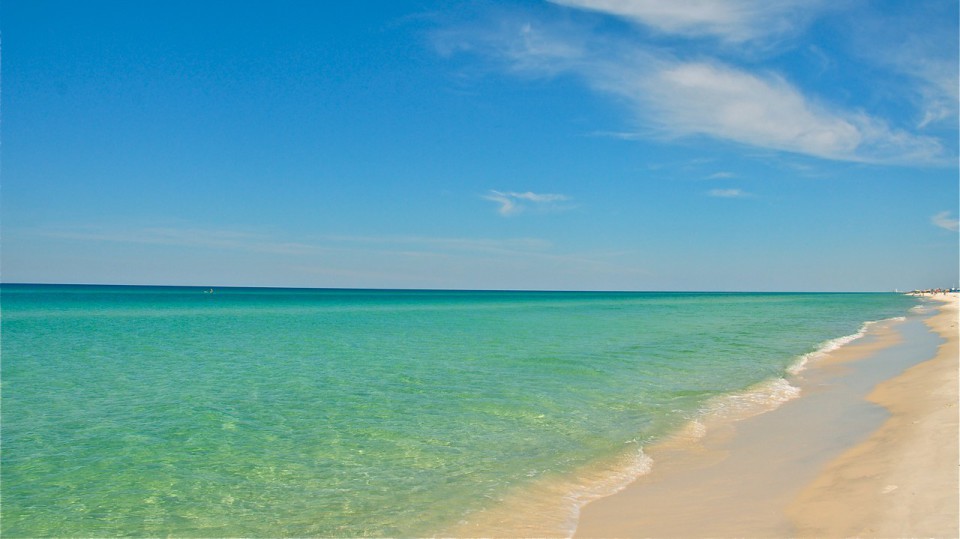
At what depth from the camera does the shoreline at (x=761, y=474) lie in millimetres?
7057

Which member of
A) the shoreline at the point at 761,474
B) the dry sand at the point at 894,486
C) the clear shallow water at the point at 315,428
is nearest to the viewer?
the dry sand at the point at 894,486

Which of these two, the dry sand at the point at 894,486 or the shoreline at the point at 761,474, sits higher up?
the dry sand at the point at 894,486

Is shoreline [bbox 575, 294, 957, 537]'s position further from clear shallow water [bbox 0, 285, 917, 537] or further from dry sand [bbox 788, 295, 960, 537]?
clear shallow water [bbox 0, 285, 917, 537]

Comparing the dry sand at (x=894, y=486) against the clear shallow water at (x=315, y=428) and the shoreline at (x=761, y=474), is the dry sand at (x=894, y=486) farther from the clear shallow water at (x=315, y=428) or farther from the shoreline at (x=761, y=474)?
the clear shallow water at (x=315, y=428)

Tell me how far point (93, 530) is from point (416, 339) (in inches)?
977

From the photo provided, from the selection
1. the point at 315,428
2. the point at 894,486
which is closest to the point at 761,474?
the point at 894,486

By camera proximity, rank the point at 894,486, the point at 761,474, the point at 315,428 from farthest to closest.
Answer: the point at 315,428, the point at 761,474, the point at 894,486

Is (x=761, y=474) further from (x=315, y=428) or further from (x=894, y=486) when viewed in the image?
(x=315, y=428)

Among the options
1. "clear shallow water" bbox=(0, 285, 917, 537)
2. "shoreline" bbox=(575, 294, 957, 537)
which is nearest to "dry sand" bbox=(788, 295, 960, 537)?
"shoreline" bbox=(575, 294, 957, 537)

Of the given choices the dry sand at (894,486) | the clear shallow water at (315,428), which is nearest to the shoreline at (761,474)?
the dry sand at (894,486)

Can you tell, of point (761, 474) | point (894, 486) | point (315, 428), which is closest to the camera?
point (894, 486)

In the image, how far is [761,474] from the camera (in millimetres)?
9125

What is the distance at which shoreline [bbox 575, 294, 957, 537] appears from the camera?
23.2ft

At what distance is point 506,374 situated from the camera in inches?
760
